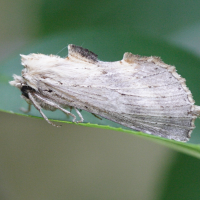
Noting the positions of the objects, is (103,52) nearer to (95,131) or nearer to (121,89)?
(121,89)

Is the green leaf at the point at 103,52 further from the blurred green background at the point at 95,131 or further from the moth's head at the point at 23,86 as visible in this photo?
the moth's head at the point at 23,86

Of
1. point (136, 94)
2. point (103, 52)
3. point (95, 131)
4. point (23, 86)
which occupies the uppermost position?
point (103, 52)

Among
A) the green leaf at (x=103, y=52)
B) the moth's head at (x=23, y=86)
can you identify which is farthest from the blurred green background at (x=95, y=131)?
the moth's head at (x=23, y=86)

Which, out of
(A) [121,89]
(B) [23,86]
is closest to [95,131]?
(B) [23,86]

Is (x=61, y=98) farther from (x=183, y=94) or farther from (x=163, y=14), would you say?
(x=163, y=14)

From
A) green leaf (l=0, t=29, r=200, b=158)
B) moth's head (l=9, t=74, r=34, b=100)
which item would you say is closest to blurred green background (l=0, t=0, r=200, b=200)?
green leaf (l=0, t=29, r=200, b=158)

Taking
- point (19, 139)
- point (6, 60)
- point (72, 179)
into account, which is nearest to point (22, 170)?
point (19, 139)

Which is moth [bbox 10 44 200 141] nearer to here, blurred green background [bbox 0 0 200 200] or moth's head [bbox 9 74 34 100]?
moth's head [bbox 9 74 34 100]

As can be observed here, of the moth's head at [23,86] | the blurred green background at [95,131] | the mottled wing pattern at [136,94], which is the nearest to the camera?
the mottled wing pattern at [136,94]
